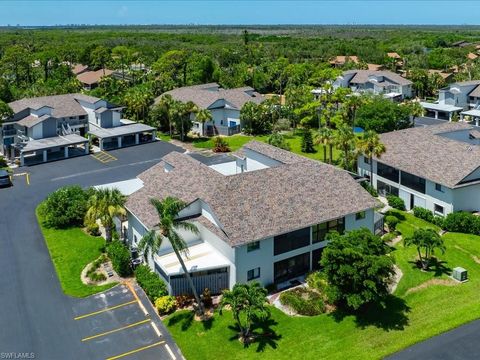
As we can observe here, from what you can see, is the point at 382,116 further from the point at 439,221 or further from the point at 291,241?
the point at 291,241

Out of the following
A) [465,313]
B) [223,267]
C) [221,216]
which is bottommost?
[465,313]

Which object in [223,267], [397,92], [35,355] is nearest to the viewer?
[35,355]

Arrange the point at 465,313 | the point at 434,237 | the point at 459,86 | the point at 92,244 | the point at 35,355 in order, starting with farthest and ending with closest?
1. the point at 459,86
2. the point at 92,244
3. the point at 434,237
4. the point at 465,313
5. the point at 35,355

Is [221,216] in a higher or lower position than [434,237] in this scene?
higher

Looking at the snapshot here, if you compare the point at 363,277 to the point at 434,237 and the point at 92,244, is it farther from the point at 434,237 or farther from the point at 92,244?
the point at 92,244

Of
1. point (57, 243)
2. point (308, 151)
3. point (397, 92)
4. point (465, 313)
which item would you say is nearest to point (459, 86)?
point (397, 92)

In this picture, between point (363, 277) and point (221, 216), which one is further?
point (221, 216)
